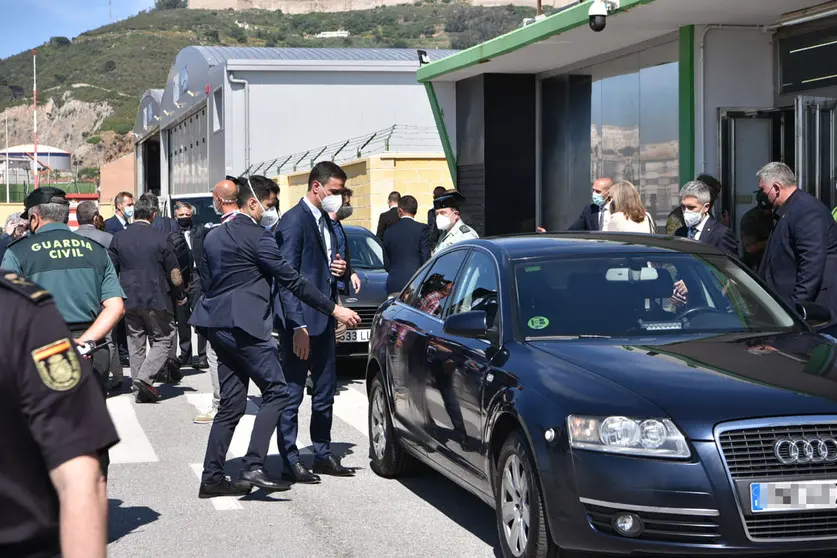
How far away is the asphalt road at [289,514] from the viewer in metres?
6.42

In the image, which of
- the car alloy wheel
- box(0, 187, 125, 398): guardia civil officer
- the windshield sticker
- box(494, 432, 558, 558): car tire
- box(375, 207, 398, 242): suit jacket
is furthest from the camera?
box(375, 207, 398, 242): suit jacket

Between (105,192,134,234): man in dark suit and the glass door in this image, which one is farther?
(105,192,134,234): man in dark suit

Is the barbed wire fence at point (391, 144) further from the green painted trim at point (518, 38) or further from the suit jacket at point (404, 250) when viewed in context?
the suit jacket at point (404, 250)

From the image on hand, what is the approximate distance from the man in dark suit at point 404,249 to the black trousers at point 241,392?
5.60 m

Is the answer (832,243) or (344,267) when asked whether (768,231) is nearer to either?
(832,243)

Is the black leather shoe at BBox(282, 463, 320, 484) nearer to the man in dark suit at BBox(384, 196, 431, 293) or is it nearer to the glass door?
the man in dark suit at BBox(384, 196, 431, 293)

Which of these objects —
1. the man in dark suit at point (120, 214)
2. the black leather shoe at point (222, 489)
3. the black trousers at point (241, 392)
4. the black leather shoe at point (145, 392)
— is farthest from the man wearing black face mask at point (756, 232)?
the man in dark suit at point (120, 214)

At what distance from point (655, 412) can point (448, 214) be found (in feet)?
19.0


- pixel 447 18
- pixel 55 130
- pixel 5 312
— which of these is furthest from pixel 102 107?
pixel 5 312

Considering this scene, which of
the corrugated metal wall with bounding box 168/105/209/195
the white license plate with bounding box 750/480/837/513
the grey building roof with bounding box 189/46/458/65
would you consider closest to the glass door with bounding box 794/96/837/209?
the white license plate with bounding box 750/480/837/513

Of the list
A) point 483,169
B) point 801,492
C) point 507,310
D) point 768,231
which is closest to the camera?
point 801,492

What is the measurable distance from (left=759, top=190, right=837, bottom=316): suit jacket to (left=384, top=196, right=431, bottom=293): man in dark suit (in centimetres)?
516

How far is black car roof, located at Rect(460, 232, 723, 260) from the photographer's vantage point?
21.8 ft

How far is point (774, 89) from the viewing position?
13094mm
